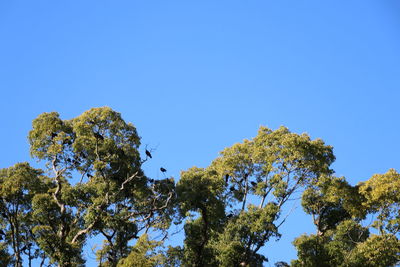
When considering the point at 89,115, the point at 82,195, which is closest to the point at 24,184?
the point at 82,195

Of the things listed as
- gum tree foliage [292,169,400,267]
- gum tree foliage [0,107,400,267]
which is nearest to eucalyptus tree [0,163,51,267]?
gum tree foliage [0,107,400,267]

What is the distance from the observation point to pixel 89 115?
1217 inches

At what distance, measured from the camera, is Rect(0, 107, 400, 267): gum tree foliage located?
27953mm

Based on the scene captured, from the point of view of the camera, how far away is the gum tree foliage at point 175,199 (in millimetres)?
27953

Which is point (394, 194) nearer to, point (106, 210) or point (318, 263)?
point (318, 263)

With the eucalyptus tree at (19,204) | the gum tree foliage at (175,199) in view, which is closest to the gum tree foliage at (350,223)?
the gum tree foliage at (175,199)

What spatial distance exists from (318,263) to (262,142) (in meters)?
7.21

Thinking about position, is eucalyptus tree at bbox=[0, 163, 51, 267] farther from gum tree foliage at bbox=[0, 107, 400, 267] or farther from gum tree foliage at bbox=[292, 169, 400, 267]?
gum tree foliage at bbox=[292, 169, 400, 267]

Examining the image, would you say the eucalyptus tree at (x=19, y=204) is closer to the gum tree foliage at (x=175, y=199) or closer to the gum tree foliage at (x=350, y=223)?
the gum tree foliage at (x=175, y=199)

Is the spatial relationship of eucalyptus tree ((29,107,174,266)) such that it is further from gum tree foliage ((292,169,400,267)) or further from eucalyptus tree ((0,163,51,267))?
gum tree foliage ((292,169,400,267))

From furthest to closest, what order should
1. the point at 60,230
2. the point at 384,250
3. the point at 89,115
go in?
the point at 89,115 → the point at 60,230 → the point at 384,250

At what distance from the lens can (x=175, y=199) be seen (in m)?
31.0

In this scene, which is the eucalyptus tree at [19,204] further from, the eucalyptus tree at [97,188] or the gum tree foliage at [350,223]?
the gum tree foliage at [350,223]

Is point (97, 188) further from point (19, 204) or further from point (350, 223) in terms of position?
point (350, 223)
